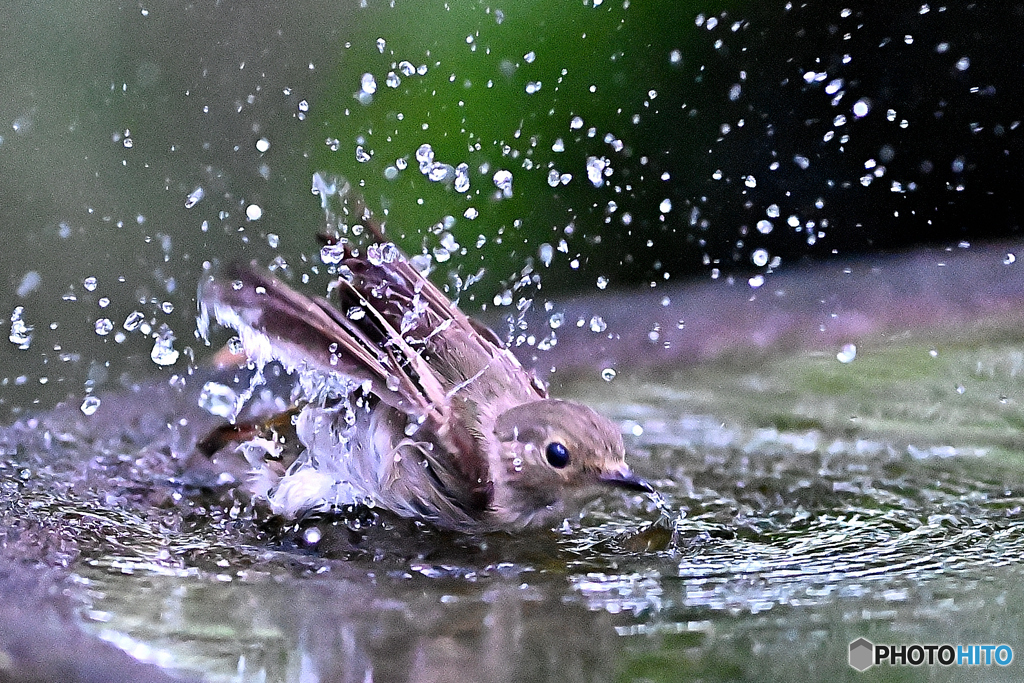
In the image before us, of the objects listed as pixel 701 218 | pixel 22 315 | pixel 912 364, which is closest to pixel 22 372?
pixel 22 315

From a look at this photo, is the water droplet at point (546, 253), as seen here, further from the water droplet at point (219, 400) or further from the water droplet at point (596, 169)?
the water droplet at point (219, 400)

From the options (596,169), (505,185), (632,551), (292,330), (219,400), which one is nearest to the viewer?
(632,551)

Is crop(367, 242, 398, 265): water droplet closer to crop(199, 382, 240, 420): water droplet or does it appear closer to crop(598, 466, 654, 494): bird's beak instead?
crop(199, 382, 240, 420): water droplet

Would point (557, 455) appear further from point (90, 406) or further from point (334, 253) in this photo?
point (90, 406)

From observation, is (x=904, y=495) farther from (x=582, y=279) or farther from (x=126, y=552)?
(x=582, y=279)

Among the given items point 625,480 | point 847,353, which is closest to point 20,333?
point 847,353

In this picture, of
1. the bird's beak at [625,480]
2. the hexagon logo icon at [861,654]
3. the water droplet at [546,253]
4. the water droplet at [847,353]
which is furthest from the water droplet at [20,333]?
the hexagon logo icon at [861,654]

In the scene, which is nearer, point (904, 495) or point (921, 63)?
point (904, 495)
